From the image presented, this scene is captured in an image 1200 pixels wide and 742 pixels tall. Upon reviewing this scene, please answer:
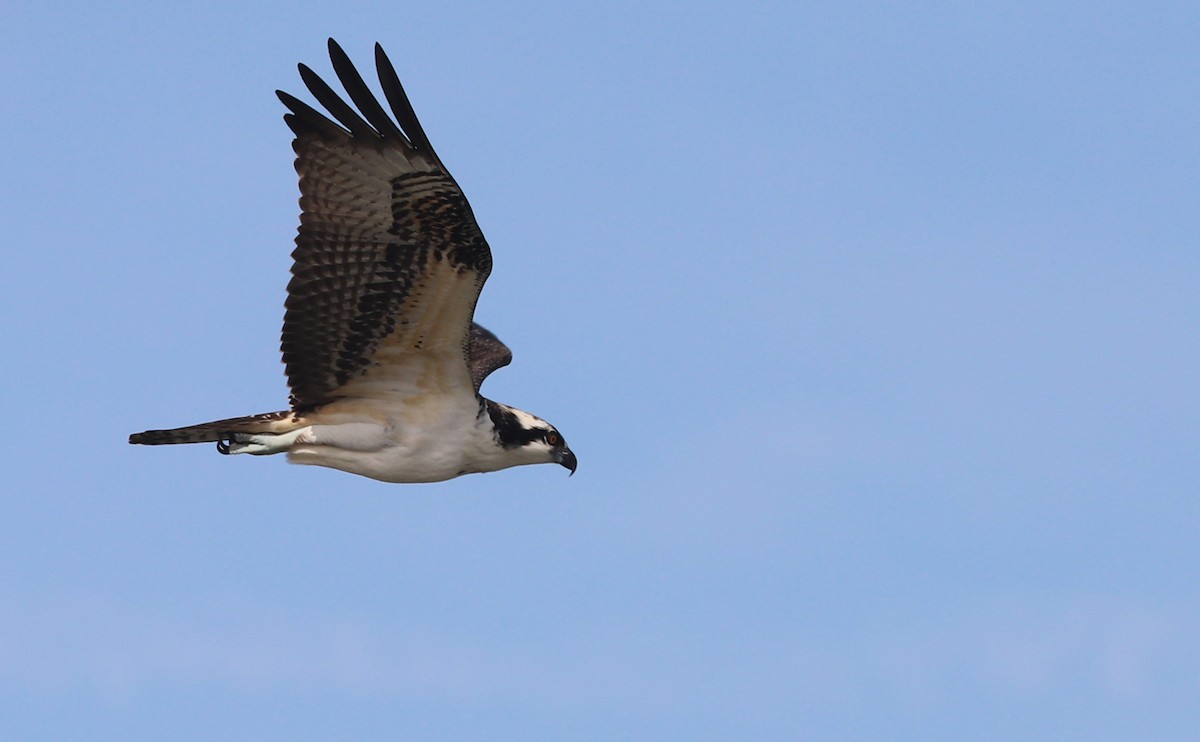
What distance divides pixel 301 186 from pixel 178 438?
7.07 ft

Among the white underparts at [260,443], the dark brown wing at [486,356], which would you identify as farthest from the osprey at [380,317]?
the dark brown wing at [486,356]

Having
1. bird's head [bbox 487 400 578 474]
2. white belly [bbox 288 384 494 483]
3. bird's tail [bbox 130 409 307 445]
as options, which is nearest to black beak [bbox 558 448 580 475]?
bird's head [bbox 487 400 578 474]

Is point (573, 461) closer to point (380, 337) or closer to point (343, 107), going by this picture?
point (380, 337)

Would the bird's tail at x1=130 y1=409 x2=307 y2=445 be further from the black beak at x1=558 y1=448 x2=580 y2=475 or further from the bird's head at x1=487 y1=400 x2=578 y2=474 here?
the black beak at x1=558 y1=448 x2=580 y2=475

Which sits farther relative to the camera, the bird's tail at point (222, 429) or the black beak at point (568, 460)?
the black beak at point (568, 460)

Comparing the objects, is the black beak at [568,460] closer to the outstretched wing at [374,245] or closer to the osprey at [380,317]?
the osprey at [380,317]

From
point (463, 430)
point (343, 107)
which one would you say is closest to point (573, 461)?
point (463, 430)

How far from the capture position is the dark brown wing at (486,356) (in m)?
19.6

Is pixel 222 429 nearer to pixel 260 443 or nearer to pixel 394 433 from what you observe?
pixel 260 443

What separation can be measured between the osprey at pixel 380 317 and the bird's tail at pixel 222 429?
0.01 meters

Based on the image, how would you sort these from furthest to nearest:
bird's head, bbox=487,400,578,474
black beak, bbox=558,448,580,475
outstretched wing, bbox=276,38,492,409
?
black beak, bbox=558,448,580,475 → bird's head, bbox=487,400,578,474 → outstretched wing, bbox=276,38,492,409

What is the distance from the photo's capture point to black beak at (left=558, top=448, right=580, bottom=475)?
1777 centimetres

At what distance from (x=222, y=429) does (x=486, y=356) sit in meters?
3.82

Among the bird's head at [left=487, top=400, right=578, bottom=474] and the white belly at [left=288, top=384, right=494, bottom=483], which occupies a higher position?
the bird's head at [left=487, top=400, right=578, bottom=474]
